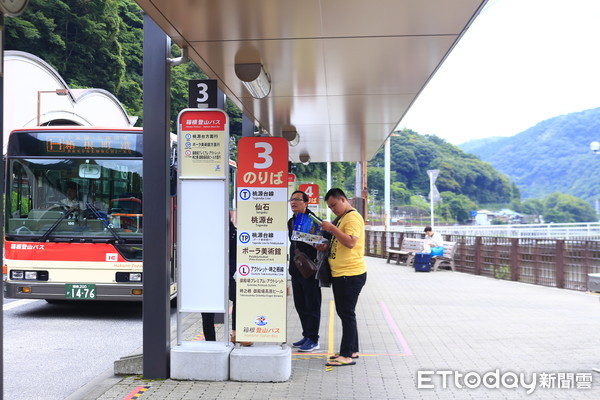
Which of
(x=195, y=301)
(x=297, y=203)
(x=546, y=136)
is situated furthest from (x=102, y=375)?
(x=546, y=136)

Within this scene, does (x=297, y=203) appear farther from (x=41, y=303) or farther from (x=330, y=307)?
(x=41, y=303)

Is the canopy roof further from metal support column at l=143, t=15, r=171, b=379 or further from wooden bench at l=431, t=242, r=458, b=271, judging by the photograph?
wooden bench at l=431, t=242, r=458, b=271

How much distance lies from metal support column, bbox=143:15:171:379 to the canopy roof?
0.48 meters

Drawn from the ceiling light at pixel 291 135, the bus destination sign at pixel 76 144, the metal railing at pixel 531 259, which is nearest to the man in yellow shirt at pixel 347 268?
the bus destination sign at pixel 76 144

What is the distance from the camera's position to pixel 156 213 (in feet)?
19.2

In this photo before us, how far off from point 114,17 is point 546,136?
137771 millimetres

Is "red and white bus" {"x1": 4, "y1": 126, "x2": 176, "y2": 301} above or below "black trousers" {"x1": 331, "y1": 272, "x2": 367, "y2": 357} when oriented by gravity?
above

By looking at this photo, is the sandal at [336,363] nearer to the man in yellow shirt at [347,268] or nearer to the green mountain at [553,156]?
the man in yellow shirt at [347,268]

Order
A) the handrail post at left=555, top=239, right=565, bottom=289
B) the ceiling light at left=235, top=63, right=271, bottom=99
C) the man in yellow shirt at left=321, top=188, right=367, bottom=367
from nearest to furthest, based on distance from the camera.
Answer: the man in yellow shirt at left=321, top=188, right=367, bottom=367, the ceiling light at left=235, top=63, right=271, bottom=99, the handrail post at left=555, top=239, right=565, bottom=289

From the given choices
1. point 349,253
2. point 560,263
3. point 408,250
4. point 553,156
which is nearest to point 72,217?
point 349,253

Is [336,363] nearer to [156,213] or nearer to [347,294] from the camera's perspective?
[347,294]

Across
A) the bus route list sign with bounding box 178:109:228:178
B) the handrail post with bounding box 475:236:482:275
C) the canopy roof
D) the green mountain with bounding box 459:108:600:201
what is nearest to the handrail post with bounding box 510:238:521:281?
the handrail post with bounding box 475:236:482:275

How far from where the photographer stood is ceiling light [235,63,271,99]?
710 centimetres

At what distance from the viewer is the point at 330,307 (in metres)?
10.7
